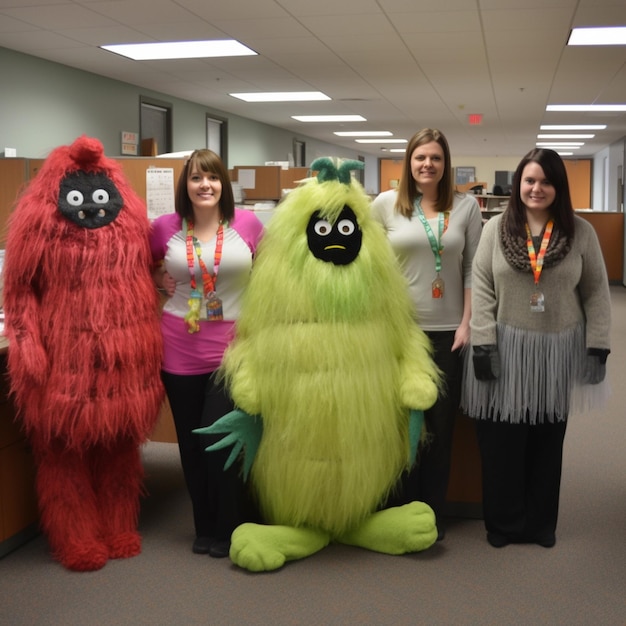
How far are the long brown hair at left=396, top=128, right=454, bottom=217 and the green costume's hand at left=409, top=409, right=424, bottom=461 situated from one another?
69 cm

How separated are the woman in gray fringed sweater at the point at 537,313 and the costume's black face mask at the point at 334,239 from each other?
45 cm

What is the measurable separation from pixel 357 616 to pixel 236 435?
674mm

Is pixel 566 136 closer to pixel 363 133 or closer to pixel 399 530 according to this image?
pixel 363 133

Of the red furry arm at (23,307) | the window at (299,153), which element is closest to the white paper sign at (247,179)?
the red furry arm at (23,307)

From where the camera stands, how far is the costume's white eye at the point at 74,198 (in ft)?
8.10

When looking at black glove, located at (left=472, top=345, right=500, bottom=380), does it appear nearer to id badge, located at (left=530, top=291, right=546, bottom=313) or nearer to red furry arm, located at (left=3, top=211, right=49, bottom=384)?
id badge, located at (left=530, top=291, right=546, bottom=313)

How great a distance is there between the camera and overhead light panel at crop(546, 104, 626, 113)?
10203 millimetres

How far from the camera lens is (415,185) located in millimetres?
2754

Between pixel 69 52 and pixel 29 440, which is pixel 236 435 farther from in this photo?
pixel 69 52

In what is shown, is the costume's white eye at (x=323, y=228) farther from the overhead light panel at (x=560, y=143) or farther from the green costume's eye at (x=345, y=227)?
the overhead light panel at (x=560, y=143)

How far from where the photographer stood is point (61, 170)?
2.50 meters

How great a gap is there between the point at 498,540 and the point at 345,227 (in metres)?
1.25

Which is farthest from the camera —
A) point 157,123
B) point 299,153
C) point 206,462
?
point 299,153

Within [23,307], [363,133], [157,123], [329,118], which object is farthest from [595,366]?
[363,133]
